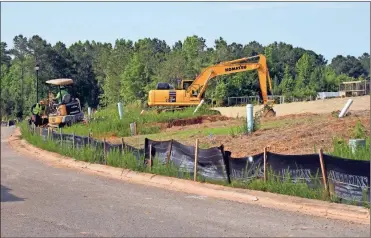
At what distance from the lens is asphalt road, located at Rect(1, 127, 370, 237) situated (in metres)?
9.46

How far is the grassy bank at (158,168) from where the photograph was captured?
1228 centimetres

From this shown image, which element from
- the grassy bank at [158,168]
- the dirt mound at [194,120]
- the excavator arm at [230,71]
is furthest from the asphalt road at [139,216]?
the excavator arm at [230,71]

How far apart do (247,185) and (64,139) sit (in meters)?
12.4

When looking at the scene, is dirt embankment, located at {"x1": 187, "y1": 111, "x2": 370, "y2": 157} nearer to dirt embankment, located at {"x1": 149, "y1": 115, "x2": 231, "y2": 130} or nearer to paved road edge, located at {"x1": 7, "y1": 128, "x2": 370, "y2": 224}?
paved road edge, located at {"x1": 7, "y1": 128, "x2": 370, "y2": 224}

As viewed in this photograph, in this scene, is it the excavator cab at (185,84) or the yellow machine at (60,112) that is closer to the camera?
the yellow machine at (60,112)

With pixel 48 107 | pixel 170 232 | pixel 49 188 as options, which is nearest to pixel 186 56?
pixel 48 107

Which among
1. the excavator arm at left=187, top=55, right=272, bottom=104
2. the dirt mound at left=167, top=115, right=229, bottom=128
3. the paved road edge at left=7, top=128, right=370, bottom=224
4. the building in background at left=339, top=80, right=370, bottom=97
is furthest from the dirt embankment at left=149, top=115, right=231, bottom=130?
the building in background at left=339, top=80, right=370, bottom=97

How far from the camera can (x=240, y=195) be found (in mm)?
12945

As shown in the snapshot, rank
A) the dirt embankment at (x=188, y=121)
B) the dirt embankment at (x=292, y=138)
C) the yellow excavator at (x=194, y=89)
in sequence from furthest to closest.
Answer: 1. the yellow excavator at (x=194, y=89)
2. the dirt embankment at (x=188, y=121)
3. the dirt embankment at (x=292, y=138)

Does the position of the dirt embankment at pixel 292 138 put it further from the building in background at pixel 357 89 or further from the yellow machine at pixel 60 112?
the building in background at pixel 357 89

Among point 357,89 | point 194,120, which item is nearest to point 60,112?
point 194,120

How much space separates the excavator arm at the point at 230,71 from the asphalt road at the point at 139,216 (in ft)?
82.2

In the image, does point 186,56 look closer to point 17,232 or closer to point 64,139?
point 64,139

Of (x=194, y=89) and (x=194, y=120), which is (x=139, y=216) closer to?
(x=194, y=120)
